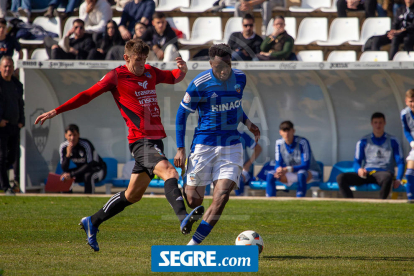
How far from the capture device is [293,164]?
10.5 m

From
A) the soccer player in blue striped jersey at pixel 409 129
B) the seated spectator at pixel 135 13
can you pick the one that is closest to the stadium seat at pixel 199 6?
the seated spectator at pixel 135 13

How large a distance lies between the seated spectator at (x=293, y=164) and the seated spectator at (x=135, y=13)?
4.07 meters

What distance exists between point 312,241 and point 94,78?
285 inches

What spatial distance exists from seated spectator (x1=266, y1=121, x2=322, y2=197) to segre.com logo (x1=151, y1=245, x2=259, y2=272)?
5843 millimetres

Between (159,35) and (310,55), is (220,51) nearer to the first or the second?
(159,35)

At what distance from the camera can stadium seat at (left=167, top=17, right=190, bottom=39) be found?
1341cm

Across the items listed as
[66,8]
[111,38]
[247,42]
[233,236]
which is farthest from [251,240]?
[66,8]

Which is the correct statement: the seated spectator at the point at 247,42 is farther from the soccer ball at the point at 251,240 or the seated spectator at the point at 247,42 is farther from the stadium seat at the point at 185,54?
the soccer ball at the point at 251,240

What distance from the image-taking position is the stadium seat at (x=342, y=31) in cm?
1276

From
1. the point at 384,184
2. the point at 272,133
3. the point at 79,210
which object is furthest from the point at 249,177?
the point at 79,210

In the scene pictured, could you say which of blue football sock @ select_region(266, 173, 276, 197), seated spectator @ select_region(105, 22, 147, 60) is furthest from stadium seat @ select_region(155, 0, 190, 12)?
blue football sock @ select_region(266, 173, 276, 197)

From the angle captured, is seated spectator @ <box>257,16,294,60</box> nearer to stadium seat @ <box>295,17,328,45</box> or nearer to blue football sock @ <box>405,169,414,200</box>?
stadium seat @ <box>295,17,328,45</box>

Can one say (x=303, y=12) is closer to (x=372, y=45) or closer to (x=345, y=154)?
(x=372, y=45)

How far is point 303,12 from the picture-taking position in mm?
13797
